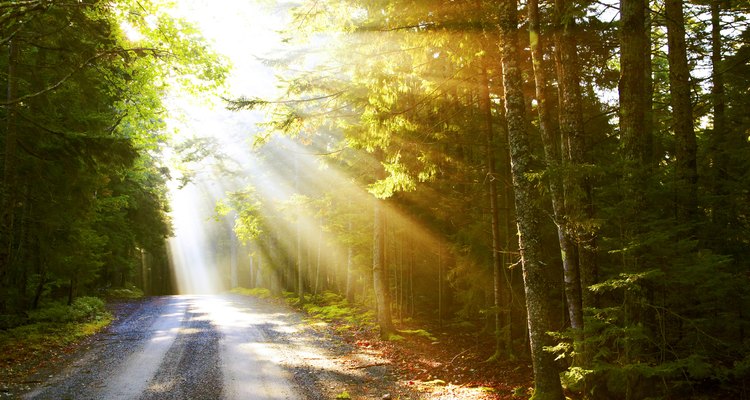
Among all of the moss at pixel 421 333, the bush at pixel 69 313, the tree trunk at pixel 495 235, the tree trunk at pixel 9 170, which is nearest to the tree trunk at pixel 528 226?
the tree trunk at pixel 495 235

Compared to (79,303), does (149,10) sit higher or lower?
higher

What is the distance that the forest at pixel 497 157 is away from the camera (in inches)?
243

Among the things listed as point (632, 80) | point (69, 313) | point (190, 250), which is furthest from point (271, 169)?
point (190, 250)

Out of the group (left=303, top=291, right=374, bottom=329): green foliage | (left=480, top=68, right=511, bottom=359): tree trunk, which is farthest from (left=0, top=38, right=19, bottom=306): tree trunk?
(left=480, top=68, right=511, bottom=359): tree trunk

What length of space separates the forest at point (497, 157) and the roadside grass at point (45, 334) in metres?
0.78

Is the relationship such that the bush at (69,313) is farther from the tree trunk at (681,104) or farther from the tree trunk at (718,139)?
the tree trunk at (718,139)

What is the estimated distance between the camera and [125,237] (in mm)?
29562

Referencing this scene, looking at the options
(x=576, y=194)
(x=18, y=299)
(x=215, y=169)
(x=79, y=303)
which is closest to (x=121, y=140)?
(x=18, y=299)

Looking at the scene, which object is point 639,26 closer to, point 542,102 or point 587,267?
point 542,102

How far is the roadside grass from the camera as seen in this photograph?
10.5 meters

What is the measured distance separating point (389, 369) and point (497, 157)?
6716 millimetres

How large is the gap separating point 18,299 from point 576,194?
58.4ft

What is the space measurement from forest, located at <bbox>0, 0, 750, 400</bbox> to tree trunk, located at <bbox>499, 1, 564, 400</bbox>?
35 millimetres

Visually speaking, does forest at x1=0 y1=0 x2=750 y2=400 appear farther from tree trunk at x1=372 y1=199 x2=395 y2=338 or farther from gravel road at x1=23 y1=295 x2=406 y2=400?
gravel road at x1=23 y1=295 x2=406 y2=400
